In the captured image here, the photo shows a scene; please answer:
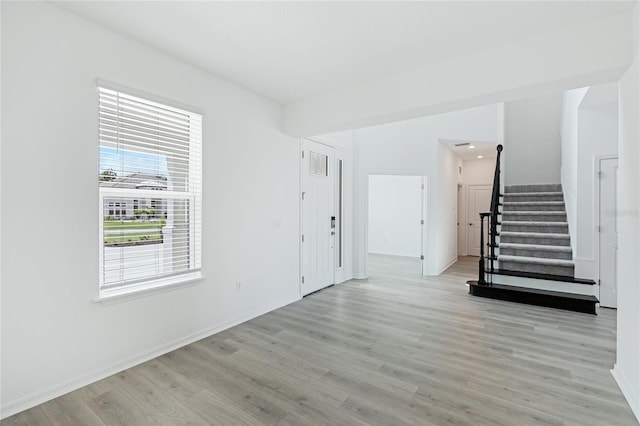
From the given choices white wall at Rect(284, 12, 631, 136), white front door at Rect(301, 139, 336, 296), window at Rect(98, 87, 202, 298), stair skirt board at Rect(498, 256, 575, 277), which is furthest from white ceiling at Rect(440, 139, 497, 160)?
window at Rect(98, 87, 202, 298)

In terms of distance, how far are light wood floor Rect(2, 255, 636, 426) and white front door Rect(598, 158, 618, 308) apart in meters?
0.37

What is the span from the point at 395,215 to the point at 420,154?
3.06 meters

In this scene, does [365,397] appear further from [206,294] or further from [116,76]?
[116,76]

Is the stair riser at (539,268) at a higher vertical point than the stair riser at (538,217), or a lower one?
lower

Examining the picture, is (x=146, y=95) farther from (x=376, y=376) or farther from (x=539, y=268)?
(x=539, y=268)

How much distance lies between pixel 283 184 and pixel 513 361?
10.6 feet

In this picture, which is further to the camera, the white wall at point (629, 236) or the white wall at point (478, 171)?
the white wall at point (478, 171)

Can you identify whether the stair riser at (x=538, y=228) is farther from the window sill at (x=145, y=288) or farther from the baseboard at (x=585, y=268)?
the window sill at (x=145, y=288)

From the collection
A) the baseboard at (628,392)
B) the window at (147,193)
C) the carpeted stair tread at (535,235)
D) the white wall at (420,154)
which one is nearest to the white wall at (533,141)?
the white wall at (420,154)

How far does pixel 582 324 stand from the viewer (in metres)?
3.67

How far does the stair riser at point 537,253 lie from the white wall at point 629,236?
2.90 m

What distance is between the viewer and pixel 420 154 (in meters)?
6.33

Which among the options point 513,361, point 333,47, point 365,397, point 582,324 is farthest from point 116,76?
point 582,324

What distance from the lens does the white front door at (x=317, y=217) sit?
477cm
